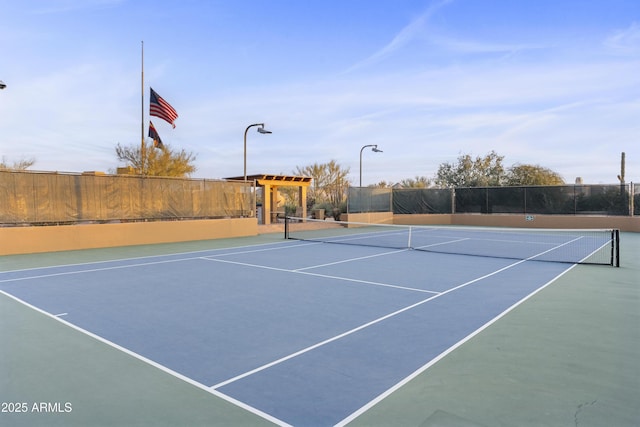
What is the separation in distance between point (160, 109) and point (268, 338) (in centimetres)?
1661

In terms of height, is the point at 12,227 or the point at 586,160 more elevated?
the point at 586,160

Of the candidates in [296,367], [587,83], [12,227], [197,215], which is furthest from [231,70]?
[296,367]

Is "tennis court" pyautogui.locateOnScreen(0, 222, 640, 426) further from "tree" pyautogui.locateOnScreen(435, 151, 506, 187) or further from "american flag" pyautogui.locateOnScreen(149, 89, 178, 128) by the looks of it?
"tree" pyautogui.locateOnScreen(435, 151, 506, 187)

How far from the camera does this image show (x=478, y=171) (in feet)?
137

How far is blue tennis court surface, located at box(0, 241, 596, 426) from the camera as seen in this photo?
3877 millimetres

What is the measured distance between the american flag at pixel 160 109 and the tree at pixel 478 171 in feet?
98.4

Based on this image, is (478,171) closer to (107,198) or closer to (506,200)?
(506,200)

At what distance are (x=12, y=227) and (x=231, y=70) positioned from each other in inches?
398

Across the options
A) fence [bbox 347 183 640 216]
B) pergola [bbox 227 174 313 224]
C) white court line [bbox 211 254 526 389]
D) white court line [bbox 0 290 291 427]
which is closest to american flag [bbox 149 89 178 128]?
pergola [bbox 227 174 313 224]

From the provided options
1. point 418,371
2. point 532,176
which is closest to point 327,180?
point 532,176

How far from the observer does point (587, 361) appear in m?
4.36

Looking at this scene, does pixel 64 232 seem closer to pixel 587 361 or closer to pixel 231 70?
pixel 231 70

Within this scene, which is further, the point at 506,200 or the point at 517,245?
the point at 506,200

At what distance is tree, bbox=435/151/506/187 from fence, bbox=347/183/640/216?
14594mm
